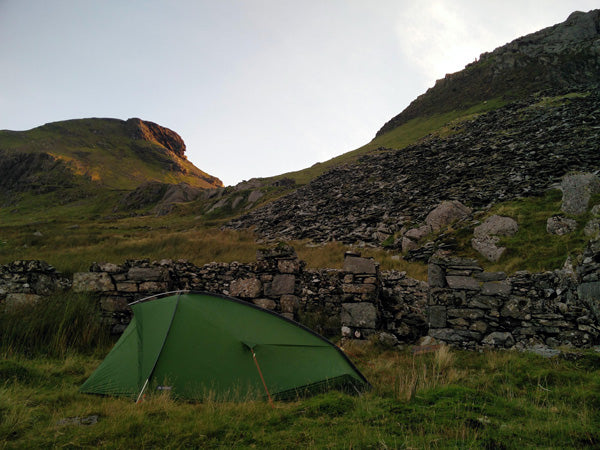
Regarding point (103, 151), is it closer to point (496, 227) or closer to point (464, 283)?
point (496, 227)

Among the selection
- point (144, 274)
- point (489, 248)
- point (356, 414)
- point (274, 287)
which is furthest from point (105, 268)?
point (489, 248)

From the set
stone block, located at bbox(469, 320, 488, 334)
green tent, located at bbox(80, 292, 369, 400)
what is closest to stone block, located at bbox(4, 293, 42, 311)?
green tent, located at bbox(80, 292, 369, 400)

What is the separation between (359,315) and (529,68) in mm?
54019

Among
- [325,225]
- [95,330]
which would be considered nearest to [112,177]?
[325,225]

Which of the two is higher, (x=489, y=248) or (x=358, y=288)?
(x=489, y=248)

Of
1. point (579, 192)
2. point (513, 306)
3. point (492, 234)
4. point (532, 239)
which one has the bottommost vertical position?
point (513, 306)

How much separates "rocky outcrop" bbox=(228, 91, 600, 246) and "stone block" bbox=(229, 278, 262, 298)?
10373mm

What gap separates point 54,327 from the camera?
6930 millimetres

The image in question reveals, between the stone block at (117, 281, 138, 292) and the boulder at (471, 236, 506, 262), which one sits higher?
the boulder at (471, 236, 506, 262)

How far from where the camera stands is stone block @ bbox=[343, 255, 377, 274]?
8.38 m

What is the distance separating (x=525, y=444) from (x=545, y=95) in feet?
141

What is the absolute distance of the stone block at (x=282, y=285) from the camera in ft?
29.8

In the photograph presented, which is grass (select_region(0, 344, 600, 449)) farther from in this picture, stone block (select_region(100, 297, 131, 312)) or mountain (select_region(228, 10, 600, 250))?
mountain (select_region(228, 10, 600, 250))

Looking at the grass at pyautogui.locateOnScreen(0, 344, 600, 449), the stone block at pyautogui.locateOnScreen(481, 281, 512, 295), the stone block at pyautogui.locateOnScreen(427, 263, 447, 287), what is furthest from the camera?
the stone block at pyautogui.locateOnScreen(427, 263, 447, 287)
